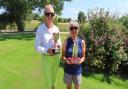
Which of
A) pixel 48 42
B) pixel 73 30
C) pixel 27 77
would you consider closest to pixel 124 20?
pixel 27 77

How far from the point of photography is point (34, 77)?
14.1 m

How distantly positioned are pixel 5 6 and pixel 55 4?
23.2 ft

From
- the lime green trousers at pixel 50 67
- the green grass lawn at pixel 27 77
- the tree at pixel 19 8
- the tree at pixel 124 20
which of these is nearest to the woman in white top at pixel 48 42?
the lime green trousers at pixel 50 67

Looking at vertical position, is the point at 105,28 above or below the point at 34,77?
above

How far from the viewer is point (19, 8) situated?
5216 centimetres

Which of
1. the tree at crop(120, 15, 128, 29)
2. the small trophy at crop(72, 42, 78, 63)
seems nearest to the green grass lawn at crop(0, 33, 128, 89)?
the tree at crop(120, 15, 128, 29)

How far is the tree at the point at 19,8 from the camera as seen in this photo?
51.0m

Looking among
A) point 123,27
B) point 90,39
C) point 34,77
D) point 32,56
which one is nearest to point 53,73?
point 34,77

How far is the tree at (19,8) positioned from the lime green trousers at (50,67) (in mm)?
41603

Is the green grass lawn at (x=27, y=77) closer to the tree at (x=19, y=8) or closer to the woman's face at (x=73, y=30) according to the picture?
the woman's face at (x=73, y=30)

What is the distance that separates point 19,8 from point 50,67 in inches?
1770

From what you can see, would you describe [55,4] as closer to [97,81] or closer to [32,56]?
[32,56]

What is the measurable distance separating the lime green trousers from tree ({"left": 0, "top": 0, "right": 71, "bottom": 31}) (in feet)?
136

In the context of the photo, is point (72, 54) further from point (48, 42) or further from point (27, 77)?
point (27, 77)
